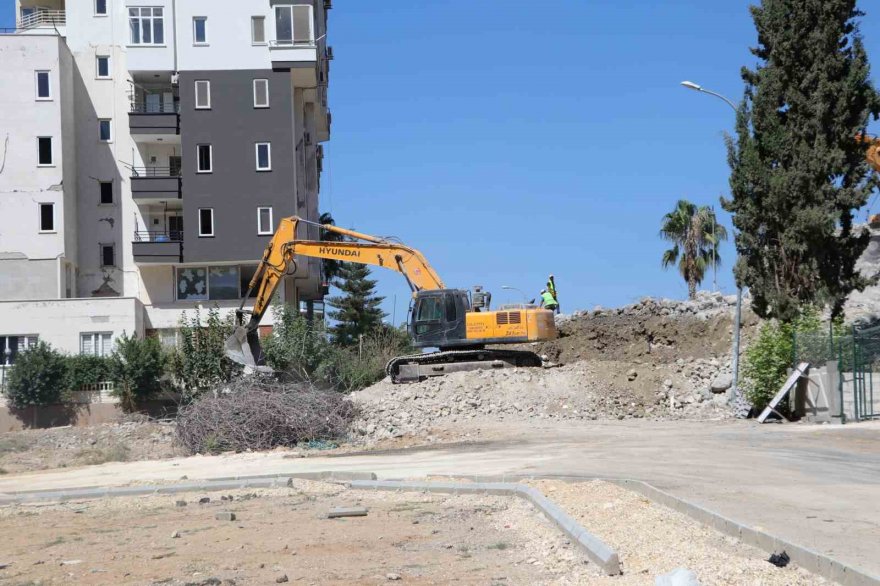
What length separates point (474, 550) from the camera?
1159cm

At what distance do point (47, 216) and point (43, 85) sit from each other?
5979 mm

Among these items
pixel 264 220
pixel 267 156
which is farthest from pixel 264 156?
pixel 264 220

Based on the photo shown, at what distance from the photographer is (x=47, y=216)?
5172 centimetres

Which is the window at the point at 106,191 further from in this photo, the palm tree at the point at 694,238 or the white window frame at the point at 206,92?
the palm tree at the point at 694,238

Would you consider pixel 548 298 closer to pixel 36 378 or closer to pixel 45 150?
pixel 36 378

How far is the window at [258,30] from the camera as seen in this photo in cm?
5369

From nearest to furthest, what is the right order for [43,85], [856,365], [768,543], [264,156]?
[768,543], [856,365], [43,85], [264,156]

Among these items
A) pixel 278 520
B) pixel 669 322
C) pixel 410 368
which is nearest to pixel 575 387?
pixel 410 368

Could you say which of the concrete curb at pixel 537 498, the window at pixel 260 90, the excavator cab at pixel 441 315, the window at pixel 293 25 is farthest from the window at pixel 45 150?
the concrete curb at pixel 537 498

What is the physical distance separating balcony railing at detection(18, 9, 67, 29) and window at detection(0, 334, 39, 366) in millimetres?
17006

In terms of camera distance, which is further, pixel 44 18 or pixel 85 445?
pixel 44 18

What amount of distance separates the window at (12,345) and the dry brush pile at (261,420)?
22.1m

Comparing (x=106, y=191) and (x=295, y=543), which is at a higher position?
(x=106, y=191)

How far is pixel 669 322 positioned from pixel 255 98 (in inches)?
858
